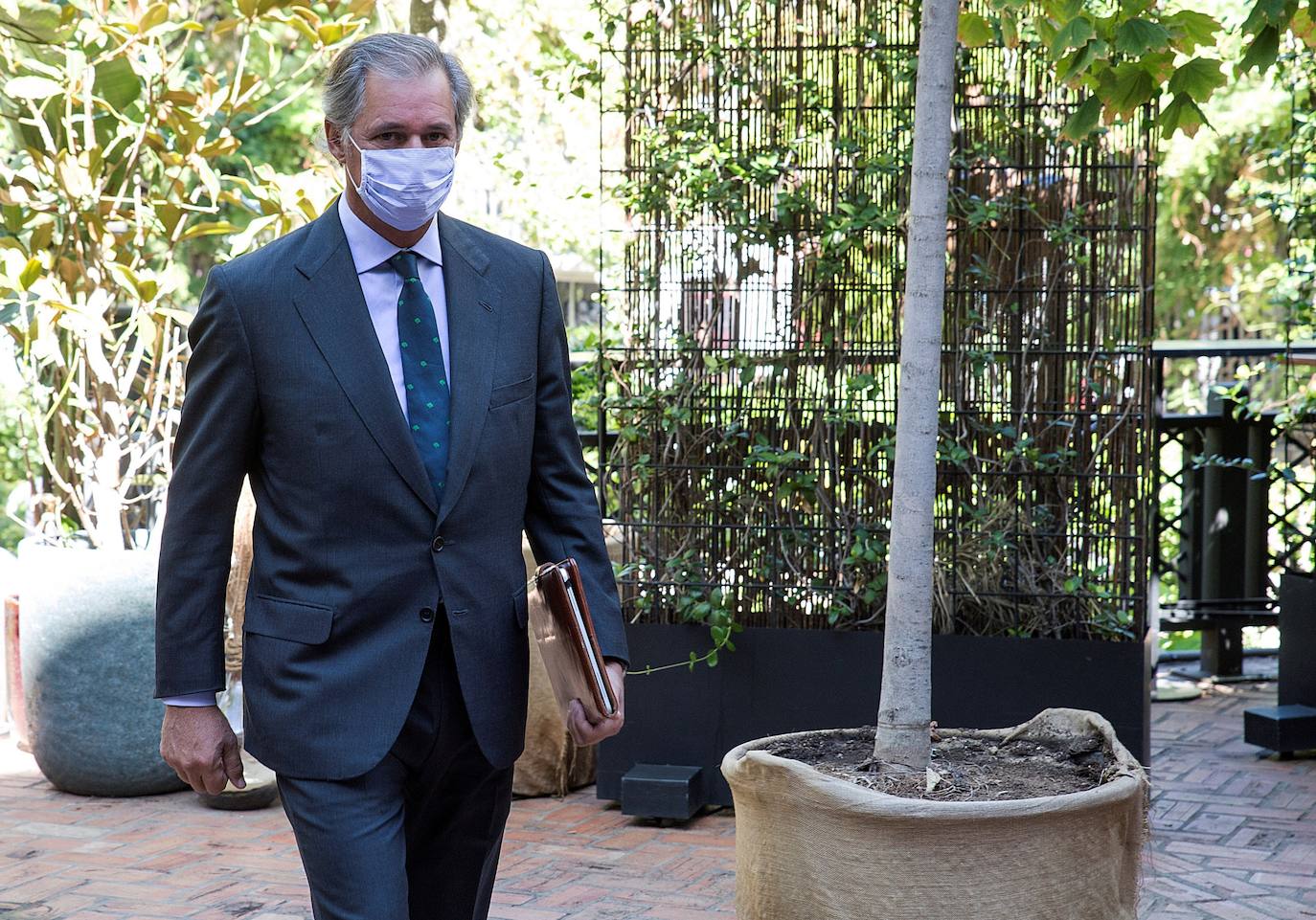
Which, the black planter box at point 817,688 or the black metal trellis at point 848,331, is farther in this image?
the black metal trellis at point 848,331

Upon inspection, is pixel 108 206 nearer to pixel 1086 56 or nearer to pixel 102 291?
pixel 102 291

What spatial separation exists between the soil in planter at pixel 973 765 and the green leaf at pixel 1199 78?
1.47 meters

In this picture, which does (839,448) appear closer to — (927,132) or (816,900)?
(927,132)

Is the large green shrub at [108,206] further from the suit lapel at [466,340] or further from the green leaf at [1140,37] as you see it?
the green leaf at [1140,37]

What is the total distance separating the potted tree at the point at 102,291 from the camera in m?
5.14

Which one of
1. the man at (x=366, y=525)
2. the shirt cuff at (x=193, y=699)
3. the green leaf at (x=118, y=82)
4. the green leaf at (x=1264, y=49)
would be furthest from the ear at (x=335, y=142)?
the green leaf at (x=118, y=82)

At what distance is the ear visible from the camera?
2352 mm

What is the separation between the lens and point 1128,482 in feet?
15.1

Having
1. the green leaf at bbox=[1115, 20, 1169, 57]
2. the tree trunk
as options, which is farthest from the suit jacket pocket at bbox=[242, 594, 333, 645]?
the green leaf at bbox=[1115, 20, 1169, 57]

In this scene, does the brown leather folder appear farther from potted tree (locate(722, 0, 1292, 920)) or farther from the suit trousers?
potted tree (locate(722, 0, 1292, 920))

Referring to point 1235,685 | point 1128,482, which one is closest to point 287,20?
point 1128,482

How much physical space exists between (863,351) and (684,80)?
1110mm

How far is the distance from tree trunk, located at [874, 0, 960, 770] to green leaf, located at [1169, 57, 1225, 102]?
54 cm

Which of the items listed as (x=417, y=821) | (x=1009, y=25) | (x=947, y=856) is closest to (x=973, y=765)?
(x=947, y=856)
